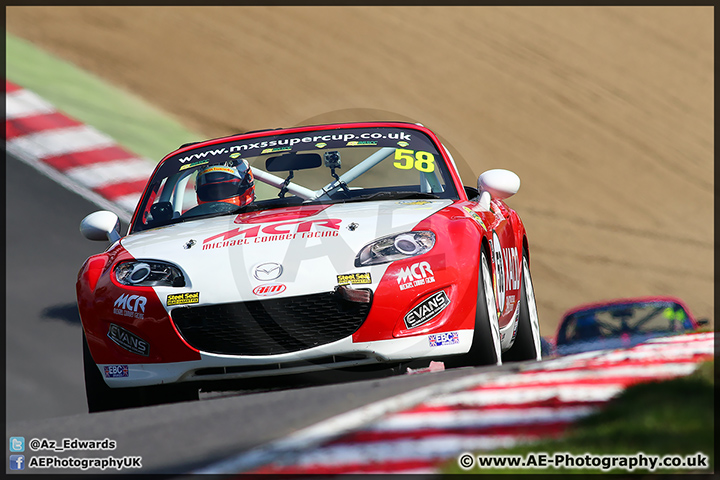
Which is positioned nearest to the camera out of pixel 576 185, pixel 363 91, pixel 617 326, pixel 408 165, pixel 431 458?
pixel 431 458

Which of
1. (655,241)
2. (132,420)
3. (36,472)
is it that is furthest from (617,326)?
(36,472)

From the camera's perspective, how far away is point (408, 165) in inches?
239

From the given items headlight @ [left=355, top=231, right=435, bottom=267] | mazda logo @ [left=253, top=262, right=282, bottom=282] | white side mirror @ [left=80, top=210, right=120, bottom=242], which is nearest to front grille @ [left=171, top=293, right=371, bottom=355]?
mazda logo @ [left=253, top=262, right=282, bottom=282]

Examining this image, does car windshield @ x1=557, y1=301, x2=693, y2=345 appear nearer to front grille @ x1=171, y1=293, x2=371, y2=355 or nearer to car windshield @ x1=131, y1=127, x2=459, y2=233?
car windshield @ x1=131, y1=127, x2=459, y2=233

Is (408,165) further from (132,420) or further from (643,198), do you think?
(643,198)

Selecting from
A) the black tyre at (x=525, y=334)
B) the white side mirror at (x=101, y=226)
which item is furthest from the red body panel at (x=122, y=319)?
the black tyre at (x=525, y=334)

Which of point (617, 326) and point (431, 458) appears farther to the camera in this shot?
point (617, 326)

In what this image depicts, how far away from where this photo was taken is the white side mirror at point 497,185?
6.00 m

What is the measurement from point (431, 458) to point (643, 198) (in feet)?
51.8

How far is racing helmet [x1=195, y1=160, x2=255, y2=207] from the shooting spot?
598 cm

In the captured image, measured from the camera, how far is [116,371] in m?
4.91

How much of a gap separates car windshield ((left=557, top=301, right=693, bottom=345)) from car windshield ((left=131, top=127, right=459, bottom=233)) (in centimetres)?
541

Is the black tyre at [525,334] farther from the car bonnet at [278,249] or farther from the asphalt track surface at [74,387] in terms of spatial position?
the asphalt track surface at [74,387]
